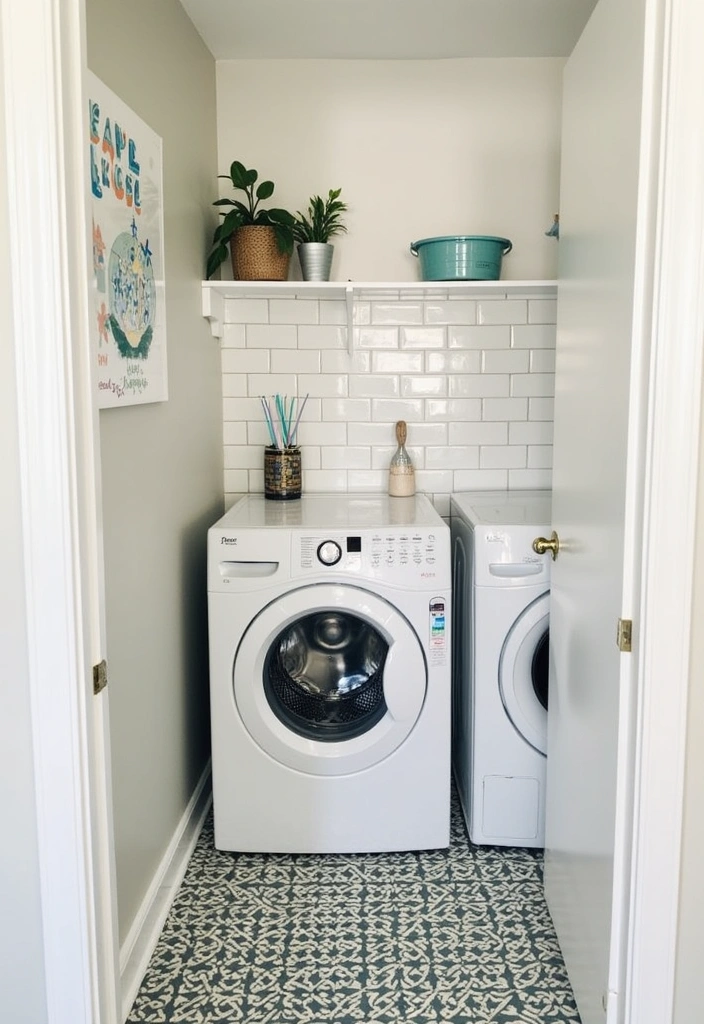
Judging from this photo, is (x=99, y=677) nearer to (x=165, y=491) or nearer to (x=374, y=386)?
(x=165, y=491)

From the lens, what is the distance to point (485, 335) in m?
3.05

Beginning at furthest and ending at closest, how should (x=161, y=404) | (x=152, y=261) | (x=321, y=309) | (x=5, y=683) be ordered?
(x=321, y=309)
(x=161, y=404)
(x=152, y=261)
(x=5, y=683)

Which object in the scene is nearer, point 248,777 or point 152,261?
point 152,261

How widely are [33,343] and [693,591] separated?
103 cm

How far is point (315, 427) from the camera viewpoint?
3.10 metres

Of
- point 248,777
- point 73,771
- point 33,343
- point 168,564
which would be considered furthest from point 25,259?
point 248,777

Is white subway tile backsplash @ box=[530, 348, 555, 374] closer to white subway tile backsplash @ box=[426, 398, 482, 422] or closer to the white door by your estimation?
white subway tile backsplash @ box=[426, 398, 482, 422]

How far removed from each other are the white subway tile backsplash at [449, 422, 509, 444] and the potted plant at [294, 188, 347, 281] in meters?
0.68

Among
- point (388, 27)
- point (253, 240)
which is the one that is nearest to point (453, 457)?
point (253, 240)

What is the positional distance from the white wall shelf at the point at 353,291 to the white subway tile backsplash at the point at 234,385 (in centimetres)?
15

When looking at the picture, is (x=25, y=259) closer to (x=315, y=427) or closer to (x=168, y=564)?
(x=168, y=564)

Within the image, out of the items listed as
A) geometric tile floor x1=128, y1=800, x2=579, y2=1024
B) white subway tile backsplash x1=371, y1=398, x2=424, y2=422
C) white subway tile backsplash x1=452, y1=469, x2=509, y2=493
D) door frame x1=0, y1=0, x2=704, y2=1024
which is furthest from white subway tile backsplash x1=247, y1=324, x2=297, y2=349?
door frame x1=0, y1=0, x2=704, y2=1024

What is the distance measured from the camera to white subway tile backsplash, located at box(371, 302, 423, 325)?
3.05 m

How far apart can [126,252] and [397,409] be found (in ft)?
4.36
